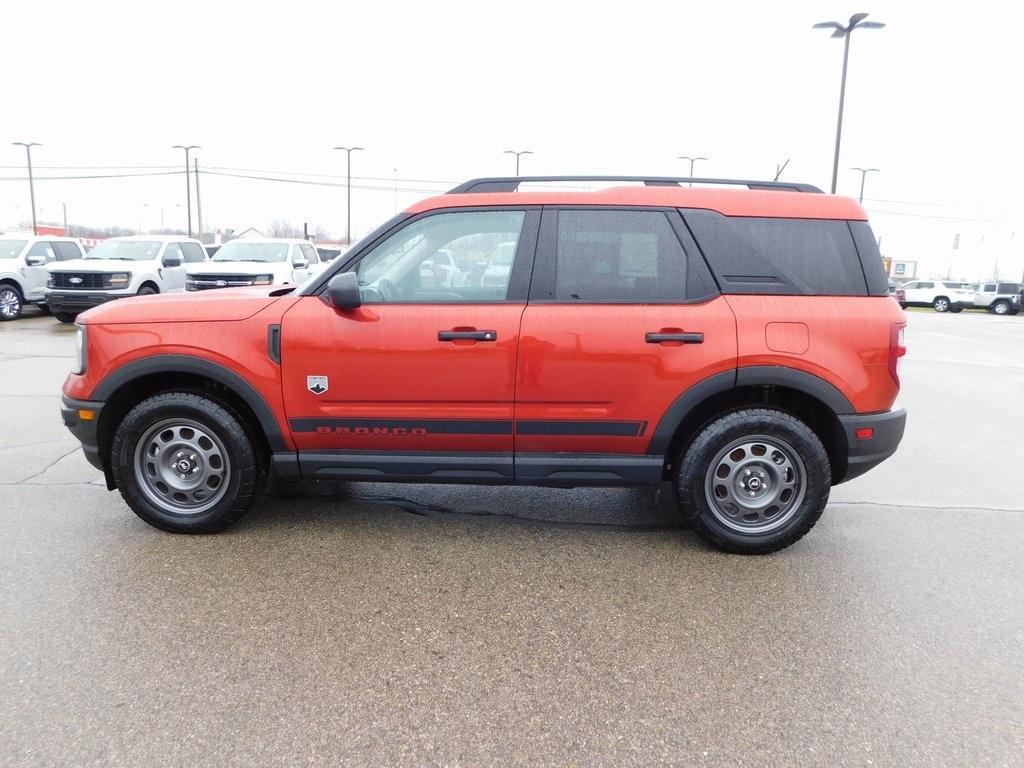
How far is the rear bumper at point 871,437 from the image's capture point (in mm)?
3799

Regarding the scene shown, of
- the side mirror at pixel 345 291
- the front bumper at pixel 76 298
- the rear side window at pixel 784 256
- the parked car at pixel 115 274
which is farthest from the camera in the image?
the parked car at pixel 115 274

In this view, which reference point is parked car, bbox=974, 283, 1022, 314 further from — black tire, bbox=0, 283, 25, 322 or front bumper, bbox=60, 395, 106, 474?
front bumper, bbox=60, 395, 106, 474

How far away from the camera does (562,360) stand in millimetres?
3717

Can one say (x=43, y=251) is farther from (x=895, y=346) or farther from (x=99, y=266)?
(x=895, y=346)

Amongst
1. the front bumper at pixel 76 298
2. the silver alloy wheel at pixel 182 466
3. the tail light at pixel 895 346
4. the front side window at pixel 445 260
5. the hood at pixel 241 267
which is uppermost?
the front side window at pixel 445 260

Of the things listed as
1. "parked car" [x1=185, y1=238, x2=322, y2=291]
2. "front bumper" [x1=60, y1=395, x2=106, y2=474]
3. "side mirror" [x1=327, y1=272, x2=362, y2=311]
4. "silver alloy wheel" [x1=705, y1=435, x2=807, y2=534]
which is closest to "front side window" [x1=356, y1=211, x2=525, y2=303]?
"side mirror" [x1=327, y1=272, x2=362, y2=311]

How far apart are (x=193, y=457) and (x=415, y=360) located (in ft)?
4.55

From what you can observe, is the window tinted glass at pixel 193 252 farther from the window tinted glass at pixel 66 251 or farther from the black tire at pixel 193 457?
the black tire at pixel 193 457

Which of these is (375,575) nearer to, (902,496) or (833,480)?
(833,480)

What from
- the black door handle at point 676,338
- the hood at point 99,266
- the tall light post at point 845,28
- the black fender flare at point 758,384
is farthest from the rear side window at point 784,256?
the tall light post at point 845,28

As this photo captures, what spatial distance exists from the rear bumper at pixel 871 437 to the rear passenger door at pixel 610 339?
748 millimetres

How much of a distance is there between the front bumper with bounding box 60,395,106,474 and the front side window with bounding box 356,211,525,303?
5.31 feet

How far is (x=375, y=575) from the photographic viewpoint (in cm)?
357

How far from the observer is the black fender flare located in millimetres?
3732
